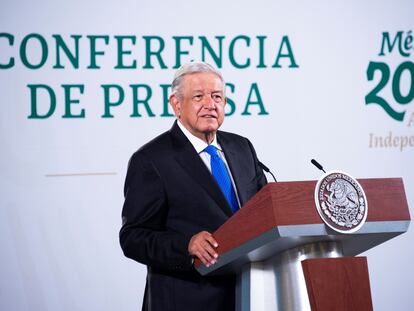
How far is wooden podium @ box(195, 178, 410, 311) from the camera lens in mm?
1720

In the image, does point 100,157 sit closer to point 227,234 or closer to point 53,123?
point 53,123

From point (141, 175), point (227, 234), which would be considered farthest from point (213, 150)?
point (227, 234)

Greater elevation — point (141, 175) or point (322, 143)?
point (322, 143)

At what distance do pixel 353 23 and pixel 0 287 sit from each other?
237 centimetres

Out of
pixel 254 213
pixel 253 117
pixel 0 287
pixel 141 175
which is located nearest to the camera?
pixel 254 213

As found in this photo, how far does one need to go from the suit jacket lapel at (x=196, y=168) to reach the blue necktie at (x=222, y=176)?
57mm

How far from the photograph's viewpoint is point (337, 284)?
5.88 feet

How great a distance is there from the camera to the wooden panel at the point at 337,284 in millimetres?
1767

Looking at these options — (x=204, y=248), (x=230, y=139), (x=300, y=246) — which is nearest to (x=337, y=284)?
(x=300, y=246)

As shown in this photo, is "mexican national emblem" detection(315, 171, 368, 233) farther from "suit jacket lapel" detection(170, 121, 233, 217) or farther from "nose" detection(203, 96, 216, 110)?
"nose" detection(203, 96, 216, 110)

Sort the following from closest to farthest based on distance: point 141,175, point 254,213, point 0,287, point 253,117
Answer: point 254,213, point 141,175, point 0,287, point 253,117

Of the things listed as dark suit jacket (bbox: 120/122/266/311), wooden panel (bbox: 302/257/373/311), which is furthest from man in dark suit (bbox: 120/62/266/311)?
wooden panel (bbox: 302/257/373/311)

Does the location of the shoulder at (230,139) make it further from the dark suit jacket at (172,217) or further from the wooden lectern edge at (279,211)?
the wooden lectern edge at (279,211)

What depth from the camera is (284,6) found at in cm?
405
